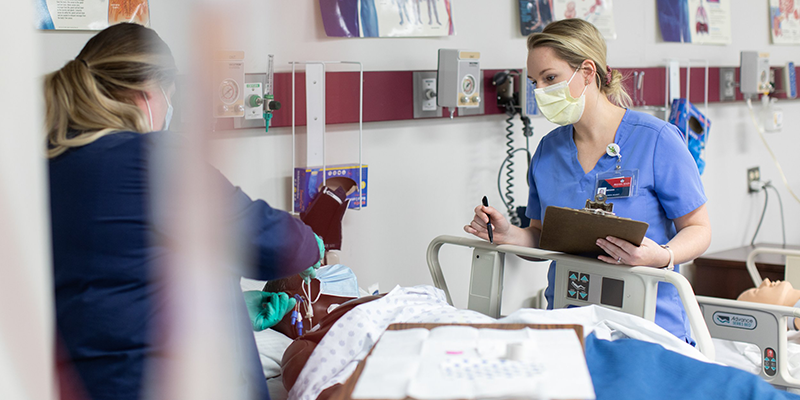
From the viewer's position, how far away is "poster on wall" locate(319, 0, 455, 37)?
2.01 metres

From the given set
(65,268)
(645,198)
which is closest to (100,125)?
(65,268)

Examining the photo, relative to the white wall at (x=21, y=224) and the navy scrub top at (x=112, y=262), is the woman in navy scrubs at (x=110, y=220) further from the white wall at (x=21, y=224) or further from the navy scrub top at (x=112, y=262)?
the white wall at (x=21, y=224)

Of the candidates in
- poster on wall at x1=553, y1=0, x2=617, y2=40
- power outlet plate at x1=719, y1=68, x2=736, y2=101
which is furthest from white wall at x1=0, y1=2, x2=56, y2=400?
power outlet plate at x1=719, y1=68, x2=736, y2=101

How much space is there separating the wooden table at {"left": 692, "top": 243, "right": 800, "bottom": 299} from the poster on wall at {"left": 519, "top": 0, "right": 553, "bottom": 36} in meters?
1.46

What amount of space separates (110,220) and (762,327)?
177cm

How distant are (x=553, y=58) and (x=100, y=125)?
1210 millimetres

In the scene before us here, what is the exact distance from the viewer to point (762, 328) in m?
1.84

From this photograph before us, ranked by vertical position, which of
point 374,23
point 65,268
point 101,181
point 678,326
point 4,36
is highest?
point 374,23

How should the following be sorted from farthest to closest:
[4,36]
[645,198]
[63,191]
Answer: [645,198], [63,191], [4,36]

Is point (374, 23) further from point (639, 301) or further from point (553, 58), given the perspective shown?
point (639, 301)

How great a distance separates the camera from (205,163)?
540 millimetres

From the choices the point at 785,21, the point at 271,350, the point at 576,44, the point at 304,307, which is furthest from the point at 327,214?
the point at 785,21

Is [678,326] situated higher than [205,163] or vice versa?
[205,163]

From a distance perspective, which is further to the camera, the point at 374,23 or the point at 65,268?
the point at 374,23
